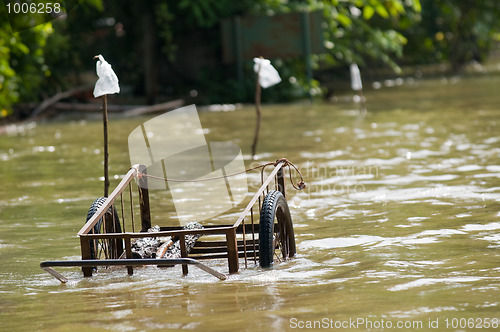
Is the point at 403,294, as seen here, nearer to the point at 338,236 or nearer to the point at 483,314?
the point at 483,314

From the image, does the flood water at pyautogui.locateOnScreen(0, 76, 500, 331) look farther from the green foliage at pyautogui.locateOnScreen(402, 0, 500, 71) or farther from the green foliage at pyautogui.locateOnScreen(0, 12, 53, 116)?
the green foliage at pyautogui.locateOnScreen(402, 0, 500, 71)

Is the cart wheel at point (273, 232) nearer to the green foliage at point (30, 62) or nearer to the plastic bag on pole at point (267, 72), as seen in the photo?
the plastic bag on pole at point (267, 72)

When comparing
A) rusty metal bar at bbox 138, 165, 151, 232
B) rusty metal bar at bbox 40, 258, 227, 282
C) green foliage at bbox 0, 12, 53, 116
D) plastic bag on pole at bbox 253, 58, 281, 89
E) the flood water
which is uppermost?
green foliage at bbox 0, 12, 53, 116

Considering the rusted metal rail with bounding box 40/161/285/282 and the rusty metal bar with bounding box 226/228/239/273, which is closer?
the rusted metal rail with bounding box 40/161/285/282

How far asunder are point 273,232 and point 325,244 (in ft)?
3.95

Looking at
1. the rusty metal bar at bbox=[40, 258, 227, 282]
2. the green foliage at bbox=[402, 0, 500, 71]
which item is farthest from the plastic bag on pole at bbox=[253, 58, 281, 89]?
the green foliage at bbox=[402, 0, 500, 71]

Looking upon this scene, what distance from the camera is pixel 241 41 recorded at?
24766mm

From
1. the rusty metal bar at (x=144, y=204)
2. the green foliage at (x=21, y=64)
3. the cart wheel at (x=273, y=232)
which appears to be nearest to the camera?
the cart wheel at (x=273, y=232)

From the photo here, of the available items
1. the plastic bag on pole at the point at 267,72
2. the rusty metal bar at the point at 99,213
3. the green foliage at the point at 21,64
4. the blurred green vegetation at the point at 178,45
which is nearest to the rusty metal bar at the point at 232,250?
the rusty metal bar at the point at 99,213

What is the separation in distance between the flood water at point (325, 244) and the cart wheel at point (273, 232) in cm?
13

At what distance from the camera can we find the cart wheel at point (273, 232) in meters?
7.25

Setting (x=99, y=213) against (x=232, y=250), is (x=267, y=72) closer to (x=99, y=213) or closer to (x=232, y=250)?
(x=99, y=213)

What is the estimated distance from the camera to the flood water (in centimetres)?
629

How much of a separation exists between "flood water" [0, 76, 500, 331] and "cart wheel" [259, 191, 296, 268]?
128mm
